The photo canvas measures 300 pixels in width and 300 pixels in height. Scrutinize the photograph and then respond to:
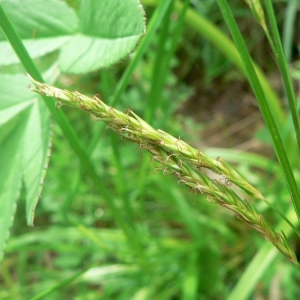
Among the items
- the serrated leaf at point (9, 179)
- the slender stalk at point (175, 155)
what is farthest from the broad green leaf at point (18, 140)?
the slender stalk at point (175, 155)

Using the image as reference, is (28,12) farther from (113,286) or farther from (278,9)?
(278,9)

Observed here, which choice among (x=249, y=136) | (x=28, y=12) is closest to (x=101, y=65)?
(x=28, y=12)

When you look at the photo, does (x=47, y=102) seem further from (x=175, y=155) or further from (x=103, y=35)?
(x=175, y=155)

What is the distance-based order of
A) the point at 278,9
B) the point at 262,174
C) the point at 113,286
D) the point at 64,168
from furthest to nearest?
the point at 278,9, the point at 262,174, the point at 64,168, the point at 113,286

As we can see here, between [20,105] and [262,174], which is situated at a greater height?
[20,105]

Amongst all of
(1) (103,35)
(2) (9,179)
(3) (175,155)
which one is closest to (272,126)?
(3) (175,155)

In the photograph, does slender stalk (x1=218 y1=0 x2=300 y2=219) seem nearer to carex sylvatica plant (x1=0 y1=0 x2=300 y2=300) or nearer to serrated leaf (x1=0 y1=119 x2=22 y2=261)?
carex sylvatica plant (x1=0 y1=0 x2=300 y2=300)

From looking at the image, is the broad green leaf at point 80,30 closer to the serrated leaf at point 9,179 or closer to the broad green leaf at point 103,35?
the broad green leaf at point 103,35
